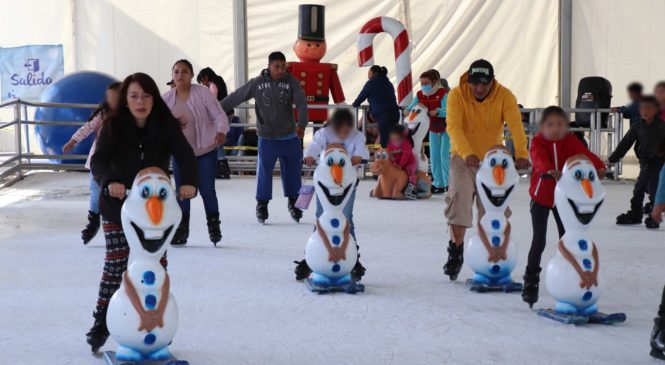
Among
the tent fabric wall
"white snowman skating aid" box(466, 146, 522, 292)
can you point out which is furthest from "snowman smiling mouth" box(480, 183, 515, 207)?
the tent fabric wall

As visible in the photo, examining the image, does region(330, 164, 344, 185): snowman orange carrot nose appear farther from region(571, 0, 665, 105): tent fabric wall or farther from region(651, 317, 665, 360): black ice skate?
region(571, 0, 665, 105): tent fabric wall

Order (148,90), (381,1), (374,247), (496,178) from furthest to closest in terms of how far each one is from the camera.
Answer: (381,1) → (374,247) → (496,178) → (148,90)

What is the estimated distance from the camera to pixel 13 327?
4.41 meters

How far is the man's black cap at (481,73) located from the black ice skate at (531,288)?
113 cm

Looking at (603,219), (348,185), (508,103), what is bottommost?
(603,219)

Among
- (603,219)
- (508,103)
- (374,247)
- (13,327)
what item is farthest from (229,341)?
(603,219)

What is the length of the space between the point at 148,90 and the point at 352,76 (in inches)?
491

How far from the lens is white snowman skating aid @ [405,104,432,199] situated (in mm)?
10414

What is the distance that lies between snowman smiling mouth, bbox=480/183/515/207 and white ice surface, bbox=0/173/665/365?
534 mm

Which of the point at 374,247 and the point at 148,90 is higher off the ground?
the point at 148,90

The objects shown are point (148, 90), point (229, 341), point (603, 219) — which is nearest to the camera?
point (148, 90)

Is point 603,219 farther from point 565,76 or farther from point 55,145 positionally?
point 55,145

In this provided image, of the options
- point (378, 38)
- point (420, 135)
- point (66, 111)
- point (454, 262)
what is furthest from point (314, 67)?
point (454, 262)

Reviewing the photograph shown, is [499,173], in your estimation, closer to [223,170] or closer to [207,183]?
[207,183]
